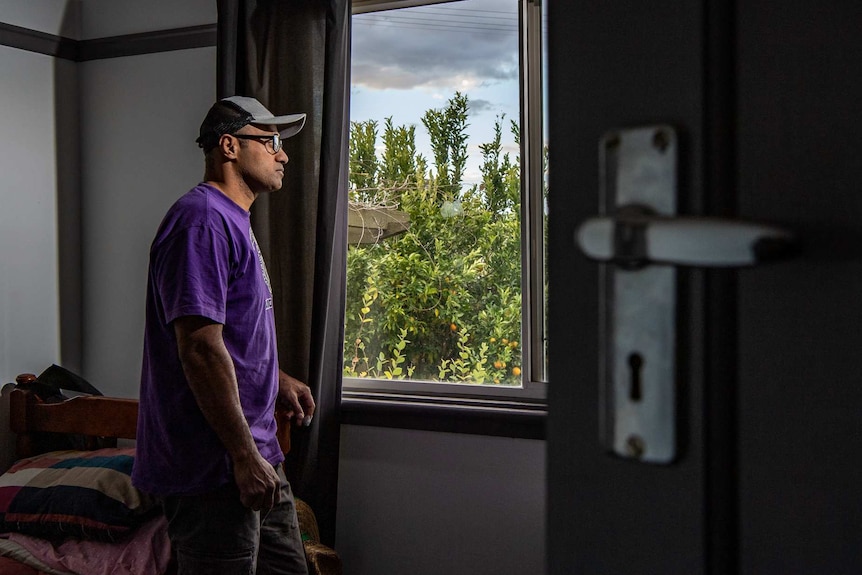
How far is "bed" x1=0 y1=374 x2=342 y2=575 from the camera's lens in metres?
2.17

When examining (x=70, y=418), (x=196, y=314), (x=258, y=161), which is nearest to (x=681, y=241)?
(x=196, y=314)

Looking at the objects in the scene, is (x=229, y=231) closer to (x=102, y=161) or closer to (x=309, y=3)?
(x=309, y=3)

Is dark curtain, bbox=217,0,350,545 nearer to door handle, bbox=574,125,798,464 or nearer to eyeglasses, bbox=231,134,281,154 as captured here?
eyeglasses, bbox=231,134,281,154

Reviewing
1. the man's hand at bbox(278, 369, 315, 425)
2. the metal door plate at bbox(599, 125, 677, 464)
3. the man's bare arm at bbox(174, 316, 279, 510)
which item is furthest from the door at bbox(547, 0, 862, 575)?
the man's hand at bbox(278, 369, 315, 425)

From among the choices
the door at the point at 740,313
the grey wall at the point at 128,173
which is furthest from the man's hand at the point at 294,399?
the door at the point at 740,313

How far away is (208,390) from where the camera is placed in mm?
1669

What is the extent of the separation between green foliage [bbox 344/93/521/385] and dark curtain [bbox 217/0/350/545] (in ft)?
0.56

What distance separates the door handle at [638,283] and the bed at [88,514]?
2.01 meters

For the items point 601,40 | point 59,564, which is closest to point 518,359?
point 59,564

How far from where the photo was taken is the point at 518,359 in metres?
2.71

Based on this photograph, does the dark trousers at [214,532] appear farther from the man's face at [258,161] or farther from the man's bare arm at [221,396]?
the man's face at [258,161]

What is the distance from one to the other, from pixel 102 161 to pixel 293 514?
184 cm

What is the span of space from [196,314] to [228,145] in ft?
1.71

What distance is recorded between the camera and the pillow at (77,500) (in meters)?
2.23
